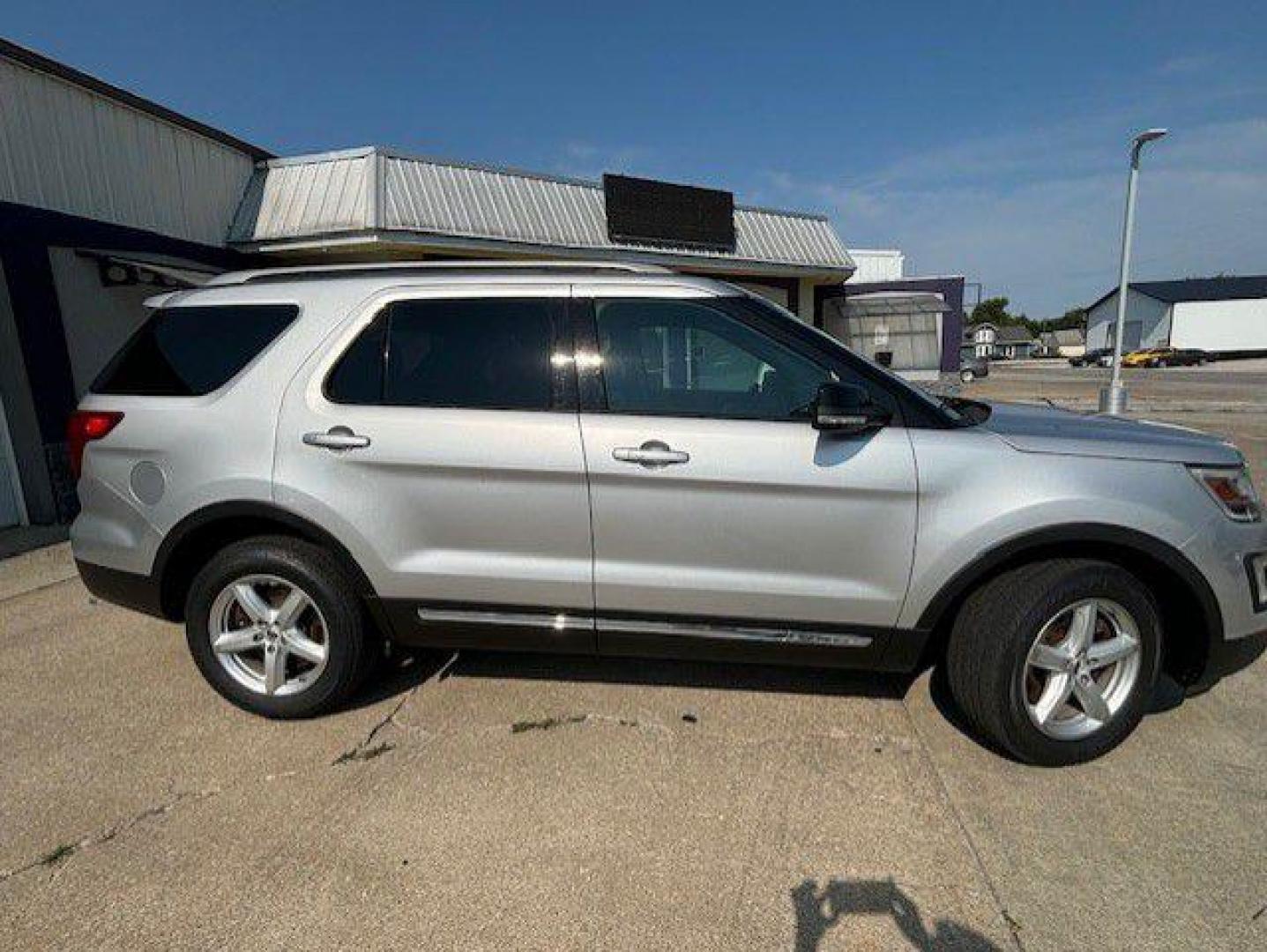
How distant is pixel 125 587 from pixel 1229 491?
4.54 meters

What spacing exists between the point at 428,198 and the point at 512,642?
8.38 metres

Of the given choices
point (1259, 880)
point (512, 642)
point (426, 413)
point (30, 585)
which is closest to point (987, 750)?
point (1259, 880)

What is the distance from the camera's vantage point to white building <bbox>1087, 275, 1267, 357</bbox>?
6153 cm

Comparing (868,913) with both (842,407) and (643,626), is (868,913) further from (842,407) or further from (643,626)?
(842,407)

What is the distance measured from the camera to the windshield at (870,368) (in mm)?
2564

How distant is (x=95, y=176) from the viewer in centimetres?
674

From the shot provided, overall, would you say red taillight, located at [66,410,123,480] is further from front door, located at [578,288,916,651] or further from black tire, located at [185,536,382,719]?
front door, located at [578,288,916,651]

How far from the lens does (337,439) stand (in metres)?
2.71

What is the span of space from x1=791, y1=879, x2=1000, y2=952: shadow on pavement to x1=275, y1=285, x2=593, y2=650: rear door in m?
1.21

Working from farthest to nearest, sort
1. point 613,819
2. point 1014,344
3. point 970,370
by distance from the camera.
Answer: point 1014,344
point 970,370
point 613,819

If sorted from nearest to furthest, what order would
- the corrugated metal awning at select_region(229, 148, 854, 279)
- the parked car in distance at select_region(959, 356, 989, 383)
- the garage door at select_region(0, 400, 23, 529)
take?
the garage door at select_region(0, 400, 23, 529) < the corrugated metal awning at select_region(229, 148, 854, 279) < the parked car in distance at select_region(959, 356, 989, 383)

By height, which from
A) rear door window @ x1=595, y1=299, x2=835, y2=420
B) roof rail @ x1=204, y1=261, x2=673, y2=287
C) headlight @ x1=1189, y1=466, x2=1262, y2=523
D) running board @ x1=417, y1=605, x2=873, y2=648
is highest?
roof rail @ x1=204, y1=261, x2=673, y2=287

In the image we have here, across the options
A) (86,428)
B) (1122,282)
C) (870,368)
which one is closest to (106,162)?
(86,428)

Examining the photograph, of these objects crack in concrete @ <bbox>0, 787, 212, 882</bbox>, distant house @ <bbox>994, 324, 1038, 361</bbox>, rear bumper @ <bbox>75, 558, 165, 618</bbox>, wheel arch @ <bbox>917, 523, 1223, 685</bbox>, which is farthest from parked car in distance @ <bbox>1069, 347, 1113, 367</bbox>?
crack in concrete @ <bbox>0, 787, 212, 882</bbox>
